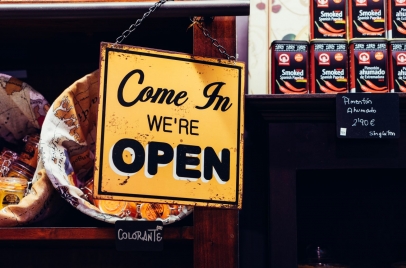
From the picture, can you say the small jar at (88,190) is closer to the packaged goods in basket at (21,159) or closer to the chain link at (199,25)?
the packaged goods in basket at (21,159)

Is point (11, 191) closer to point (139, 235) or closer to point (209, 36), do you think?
point (139, 235)

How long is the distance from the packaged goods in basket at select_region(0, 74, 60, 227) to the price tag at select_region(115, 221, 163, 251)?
0.17 metres

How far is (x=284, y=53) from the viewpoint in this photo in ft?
3.58

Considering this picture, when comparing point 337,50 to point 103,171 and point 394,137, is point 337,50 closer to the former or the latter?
point 394,137

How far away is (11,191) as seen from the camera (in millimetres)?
1047

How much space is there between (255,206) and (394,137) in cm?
42

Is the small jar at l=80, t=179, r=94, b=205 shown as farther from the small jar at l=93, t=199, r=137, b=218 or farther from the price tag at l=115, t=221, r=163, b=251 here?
the price tag at l=115, t=221, r=163, b=251

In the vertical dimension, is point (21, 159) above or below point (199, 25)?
below

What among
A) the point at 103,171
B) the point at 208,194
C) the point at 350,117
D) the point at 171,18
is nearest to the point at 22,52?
the point at 171,18

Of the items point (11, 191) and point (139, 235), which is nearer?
point (139, 235)

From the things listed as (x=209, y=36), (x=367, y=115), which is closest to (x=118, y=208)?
(x=209, y=36)

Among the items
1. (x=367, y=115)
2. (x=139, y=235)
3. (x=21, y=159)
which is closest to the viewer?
(x=139, y=235)

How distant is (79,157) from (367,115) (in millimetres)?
606

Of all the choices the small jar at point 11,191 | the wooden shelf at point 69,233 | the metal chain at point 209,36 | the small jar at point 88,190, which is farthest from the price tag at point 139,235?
the metal chain at point 209,36
